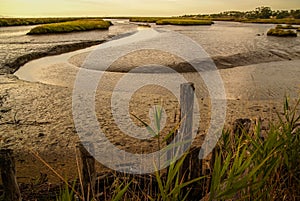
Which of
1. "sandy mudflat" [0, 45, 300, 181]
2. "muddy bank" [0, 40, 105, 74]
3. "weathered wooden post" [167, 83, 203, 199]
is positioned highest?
"weathered wooden post" [167, 83, 203, 199]

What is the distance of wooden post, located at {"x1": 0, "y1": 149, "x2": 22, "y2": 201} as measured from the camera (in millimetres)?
2479

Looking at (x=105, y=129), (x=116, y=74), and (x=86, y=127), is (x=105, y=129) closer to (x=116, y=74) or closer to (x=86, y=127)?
(x=86, y=127)

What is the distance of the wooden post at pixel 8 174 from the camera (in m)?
2.48

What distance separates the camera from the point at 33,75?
1230cm

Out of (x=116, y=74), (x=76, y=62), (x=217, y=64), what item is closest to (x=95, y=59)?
(x=76, y=62)

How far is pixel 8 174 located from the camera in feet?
8.46

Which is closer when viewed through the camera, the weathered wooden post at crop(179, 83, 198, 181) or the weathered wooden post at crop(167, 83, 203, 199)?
the weathered wooden post at crop(167, 83, 203, 199)

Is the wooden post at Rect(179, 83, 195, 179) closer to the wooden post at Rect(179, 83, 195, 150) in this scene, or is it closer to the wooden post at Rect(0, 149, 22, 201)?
the wooden post at Rect(179, 83, 195, 150)

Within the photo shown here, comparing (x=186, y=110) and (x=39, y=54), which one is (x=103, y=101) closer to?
(x=186, y=110)

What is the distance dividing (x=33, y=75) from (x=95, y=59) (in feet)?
15.2

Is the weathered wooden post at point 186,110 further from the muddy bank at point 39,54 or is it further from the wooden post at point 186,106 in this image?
the muddy bank at point 39,54

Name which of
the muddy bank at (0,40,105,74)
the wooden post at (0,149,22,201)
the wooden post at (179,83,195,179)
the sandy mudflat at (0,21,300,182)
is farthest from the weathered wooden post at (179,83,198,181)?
the muddy bank at (0,40,105,74)

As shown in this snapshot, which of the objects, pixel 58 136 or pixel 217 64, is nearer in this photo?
pixel 58 136

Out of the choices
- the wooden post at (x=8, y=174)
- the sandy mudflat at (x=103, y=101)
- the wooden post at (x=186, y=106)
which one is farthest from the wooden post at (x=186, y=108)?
the wooden post at (x=8, y=174)
